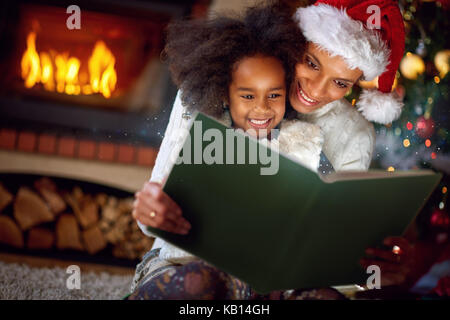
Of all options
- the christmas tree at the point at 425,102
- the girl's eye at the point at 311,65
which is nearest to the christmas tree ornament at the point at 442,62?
the christmas tree at the point at 425,102

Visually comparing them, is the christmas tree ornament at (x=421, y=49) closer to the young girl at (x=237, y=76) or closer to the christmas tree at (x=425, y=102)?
the christmas tree at (x=425, y=102)

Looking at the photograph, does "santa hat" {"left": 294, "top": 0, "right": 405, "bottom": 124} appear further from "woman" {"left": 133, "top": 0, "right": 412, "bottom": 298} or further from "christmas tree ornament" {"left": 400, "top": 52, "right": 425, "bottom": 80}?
"christmas tree ornament" {"left": 400, "top": 52, "right": 425, "bottom": 80}

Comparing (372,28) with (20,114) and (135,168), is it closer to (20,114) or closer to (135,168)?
(135,168)

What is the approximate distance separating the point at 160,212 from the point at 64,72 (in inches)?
50.3

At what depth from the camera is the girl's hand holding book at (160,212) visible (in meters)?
0.72

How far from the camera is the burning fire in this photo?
176 cm

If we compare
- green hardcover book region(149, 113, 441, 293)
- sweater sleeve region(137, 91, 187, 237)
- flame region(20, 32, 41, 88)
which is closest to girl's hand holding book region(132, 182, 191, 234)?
green hardcover book region(149, 113, 441, 293)

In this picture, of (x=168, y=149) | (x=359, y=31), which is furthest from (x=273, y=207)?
(x=359, y=31)

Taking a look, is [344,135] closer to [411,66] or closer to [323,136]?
[323,136]

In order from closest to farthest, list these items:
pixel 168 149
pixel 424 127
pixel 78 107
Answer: pixel 168 149 < pixel 424 127 < pixel 78 107

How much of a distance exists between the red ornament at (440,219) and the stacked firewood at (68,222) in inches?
46.0

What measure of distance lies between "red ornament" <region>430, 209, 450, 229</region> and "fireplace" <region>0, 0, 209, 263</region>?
1.15 meters

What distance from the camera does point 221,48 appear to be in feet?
3.34
